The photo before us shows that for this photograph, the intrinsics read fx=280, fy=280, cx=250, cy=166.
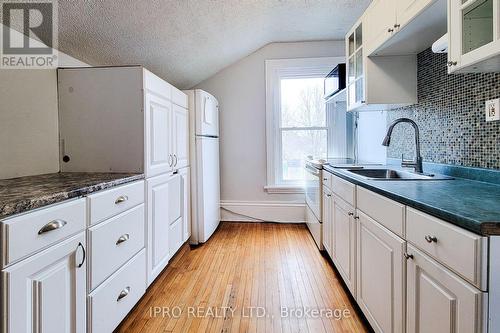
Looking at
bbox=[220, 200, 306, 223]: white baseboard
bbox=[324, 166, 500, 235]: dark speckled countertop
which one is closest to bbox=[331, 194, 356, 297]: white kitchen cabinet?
bbox=[324, 166, 500, 235]: dark speckled countertop

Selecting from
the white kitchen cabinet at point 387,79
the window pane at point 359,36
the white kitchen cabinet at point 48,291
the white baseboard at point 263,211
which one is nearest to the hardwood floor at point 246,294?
the white kitchen cabinet at point 48,291

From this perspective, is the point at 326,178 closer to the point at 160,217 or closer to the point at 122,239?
the point at 160,217

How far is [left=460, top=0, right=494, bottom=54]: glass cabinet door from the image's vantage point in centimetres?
109

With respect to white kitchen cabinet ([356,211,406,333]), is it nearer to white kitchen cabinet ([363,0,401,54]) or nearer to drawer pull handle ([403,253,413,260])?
drawer pull handle ([403,253,413,260])

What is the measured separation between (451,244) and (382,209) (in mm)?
468

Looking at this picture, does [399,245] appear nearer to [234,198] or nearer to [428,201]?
[428,201]

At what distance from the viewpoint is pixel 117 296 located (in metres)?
1.56

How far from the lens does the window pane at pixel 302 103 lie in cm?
393

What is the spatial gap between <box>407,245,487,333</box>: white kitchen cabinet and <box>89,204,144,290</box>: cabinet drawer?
139 cm

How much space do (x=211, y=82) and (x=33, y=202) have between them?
3297 millimetres

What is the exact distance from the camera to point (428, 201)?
1.00 metres

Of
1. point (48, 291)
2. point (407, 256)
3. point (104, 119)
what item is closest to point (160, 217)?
point (104, 119)

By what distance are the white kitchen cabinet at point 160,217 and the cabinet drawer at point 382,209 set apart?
1415mm

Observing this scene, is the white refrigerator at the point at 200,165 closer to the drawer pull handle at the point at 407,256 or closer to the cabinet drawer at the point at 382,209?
the cabinet drawer at the point at 382,209
